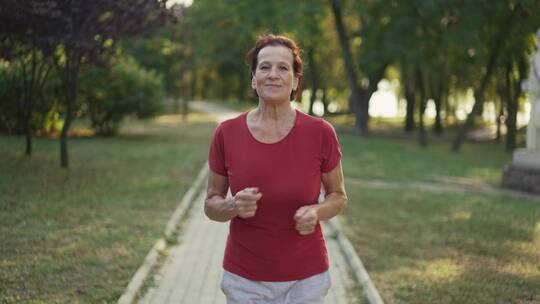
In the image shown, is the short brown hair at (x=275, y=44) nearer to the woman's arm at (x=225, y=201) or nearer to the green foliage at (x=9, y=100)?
the woman's arm at (x=225, y=201)

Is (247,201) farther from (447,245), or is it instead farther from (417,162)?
(417,162)

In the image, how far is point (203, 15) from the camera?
41.9 m

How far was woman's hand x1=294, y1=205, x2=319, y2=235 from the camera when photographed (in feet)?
9.81

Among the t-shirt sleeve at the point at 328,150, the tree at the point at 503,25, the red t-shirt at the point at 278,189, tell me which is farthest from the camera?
the tree at the point at 503,25

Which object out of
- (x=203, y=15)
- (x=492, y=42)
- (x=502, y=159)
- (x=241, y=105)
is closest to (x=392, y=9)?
(x=492, y=42)

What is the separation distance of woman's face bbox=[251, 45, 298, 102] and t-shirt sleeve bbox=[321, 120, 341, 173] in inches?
10.3

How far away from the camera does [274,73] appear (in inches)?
126

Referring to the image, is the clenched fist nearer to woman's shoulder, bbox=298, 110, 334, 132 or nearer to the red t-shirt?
the red t-shirt

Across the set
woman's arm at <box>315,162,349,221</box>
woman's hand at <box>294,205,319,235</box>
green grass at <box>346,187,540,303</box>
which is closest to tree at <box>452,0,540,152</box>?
green grass at <box>346,187,540,303</box>

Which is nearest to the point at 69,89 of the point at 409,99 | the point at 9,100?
the point at 9,100

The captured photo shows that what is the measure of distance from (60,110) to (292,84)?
20791 mm

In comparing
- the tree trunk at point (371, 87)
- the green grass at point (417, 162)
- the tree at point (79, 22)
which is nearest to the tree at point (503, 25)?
the green grass at point (417, 162)

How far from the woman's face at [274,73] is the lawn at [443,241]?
3.62m

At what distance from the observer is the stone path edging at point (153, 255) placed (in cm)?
605
